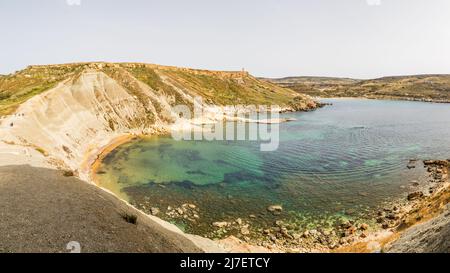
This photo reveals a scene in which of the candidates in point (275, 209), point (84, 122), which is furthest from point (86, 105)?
point (275, 209)

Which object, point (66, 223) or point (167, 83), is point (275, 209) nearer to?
point (66, 223)

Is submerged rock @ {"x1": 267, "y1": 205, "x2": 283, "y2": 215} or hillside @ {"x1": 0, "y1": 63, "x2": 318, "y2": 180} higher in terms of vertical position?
hillside @ {"x1": 0, "y1": 63, "x2": 318, "y2": 180}

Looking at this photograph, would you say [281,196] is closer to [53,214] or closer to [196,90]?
[53,214]

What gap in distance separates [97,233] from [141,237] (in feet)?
7.86

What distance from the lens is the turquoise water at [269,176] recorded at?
1142 inches

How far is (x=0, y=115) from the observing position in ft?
143

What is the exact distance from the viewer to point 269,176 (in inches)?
1532

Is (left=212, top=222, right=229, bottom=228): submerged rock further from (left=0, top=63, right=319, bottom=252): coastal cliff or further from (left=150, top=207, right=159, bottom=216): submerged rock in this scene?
(left=150, top=207, right=159, bottom=216): submerged rock

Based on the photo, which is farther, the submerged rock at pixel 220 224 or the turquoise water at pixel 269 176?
the turquoise water at pixel 269 176

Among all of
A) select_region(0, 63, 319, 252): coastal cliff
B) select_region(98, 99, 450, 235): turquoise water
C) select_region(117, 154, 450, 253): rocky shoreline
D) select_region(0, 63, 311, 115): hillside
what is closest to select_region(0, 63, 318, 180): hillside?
select_region(0, 63, 319, 252): coastal cliff

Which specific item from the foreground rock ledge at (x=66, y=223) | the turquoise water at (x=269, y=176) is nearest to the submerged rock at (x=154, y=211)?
the turquoise water at (x=269, y=176)

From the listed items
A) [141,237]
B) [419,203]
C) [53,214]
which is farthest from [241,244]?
[419,203]

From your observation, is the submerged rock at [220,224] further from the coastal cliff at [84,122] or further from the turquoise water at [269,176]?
the coastal cliff at [84,122]

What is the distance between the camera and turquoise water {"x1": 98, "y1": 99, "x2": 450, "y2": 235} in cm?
2902
